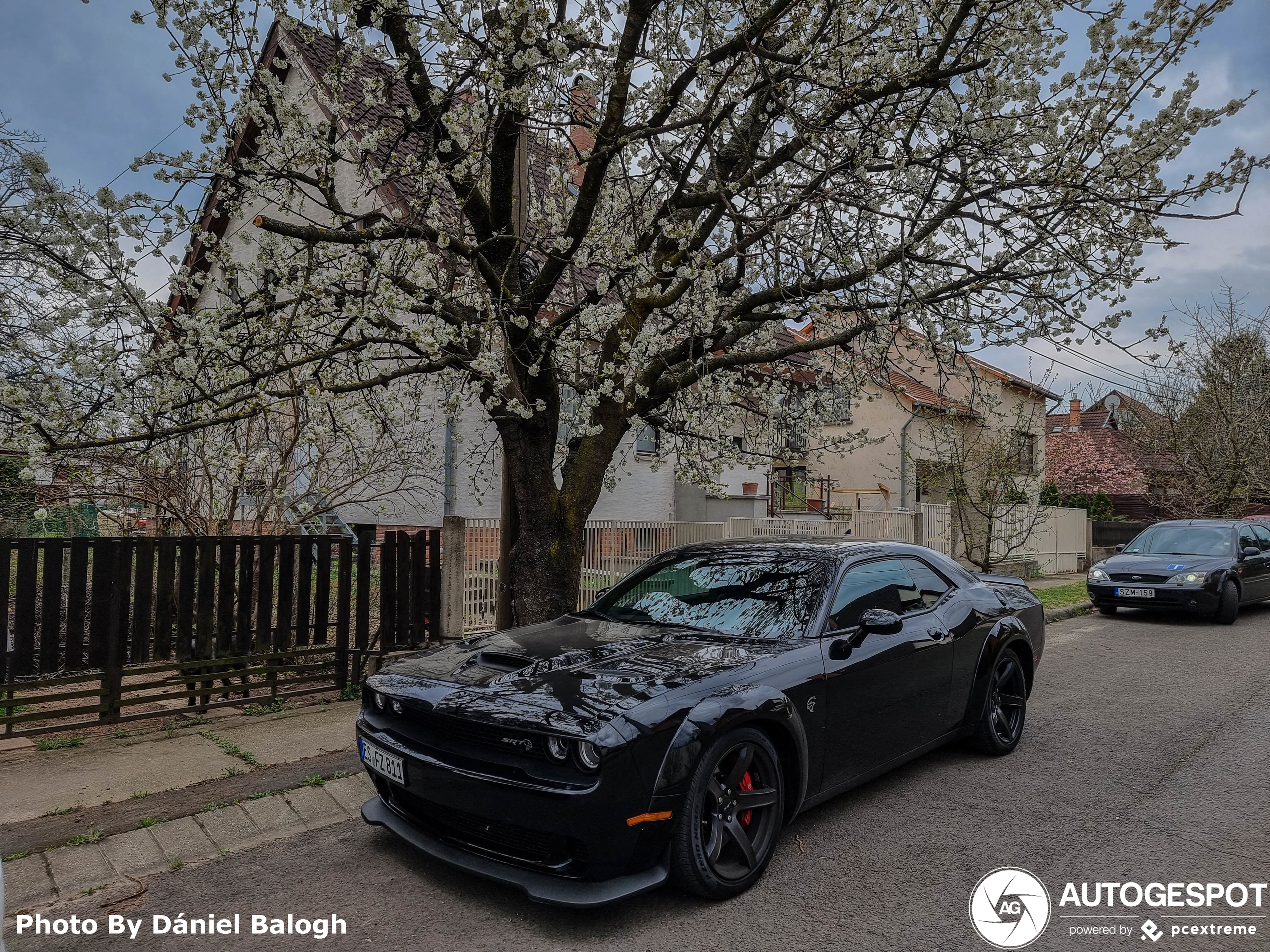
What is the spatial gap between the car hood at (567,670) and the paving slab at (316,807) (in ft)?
3.30

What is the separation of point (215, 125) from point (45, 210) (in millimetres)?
1334

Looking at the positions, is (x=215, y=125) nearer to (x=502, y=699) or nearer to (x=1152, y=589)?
(x=502, y=699)

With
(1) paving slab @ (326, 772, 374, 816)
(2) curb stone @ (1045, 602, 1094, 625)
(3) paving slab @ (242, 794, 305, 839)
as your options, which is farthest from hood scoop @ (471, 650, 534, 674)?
(2) curb stone @ (1045, 602, 1094, 625)

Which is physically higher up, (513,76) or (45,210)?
(513,76)

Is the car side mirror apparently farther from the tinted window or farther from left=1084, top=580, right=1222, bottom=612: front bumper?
left=1084, top=580, right=1222, bottom=612: front bumper

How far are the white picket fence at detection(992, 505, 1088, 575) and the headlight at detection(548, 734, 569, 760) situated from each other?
42.0 feet

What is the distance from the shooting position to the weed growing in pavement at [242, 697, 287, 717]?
6.39 m

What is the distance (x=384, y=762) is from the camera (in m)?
3.73

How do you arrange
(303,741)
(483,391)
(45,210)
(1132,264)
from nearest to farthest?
(45,210)
(303,741)
(483,391)
(1132,264)

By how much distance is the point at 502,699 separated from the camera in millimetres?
3416

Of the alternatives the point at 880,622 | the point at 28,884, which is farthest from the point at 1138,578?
the point at 28,884

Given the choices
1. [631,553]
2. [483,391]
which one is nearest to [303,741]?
[483,391]

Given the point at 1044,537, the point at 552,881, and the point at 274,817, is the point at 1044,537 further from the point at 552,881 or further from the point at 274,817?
the point at 552,881

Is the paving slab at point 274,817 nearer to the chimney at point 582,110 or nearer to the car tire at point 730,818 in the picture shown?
the car tire at point 730,818
